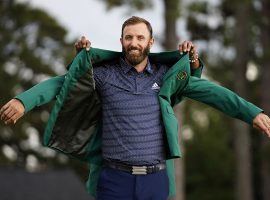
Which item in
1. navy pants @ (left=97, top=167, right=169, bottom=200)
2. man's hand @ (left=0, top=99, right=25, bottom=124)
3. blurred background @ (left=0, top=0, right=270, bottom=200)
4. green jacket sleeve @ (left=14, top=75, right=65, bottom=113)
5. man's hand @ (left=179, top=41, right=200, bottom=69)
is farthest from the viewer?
blurred background @ (left=0, top=0, right=270, bottom=200)

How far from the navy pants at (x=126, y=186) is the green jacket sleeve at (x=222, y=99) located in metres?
0.58

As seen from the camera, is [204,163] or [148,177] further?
[204,163]

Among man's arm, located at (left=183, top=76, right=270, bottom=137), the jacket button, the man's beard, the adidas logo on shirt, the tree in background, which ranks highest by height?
the tree in background

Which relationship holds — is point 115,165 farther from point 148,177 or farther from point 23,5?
point 23,5

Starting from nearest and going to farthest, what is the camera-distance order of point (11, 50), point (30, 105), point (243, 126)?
point (30, 105) → point (243, 126) → point (11, 50)

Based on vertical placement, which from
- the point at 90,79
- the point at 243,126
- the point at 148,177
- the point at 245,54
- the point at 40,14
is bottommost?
the point at 148,177

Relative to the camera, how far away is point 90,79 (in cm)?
440

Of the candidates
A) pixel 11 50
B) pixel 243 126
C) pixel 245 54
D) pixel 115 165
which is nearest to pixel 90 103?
pixel 115 165

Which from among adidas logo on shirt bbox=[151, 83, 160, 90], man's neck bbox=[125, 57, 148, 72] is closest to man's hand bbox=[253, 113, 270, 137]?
adidas logo on shirt bbox=[151, 83, 160, 90]

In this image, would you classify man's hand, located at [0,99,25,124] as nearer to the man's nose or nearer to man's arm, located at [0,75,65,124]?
man's arm, located at [0,75,65,124]

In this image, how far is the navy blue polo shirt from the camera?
427 centimetres

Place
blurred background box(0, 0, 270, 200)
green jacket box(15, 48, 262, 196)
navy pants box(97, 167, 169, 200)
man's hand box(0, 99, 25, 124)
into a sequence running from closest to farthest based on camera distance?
man's hand box(0, 99, 25, 124)
navy pants box(97, 167, 169, 200)
green jacket box(15, 48, 262, 196)
blurred background box(0, 0, 270, 200)

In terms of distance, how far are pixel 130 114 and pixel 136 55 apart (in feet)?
1.20

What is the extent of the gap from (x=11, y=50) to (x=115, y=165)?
83.2ft
